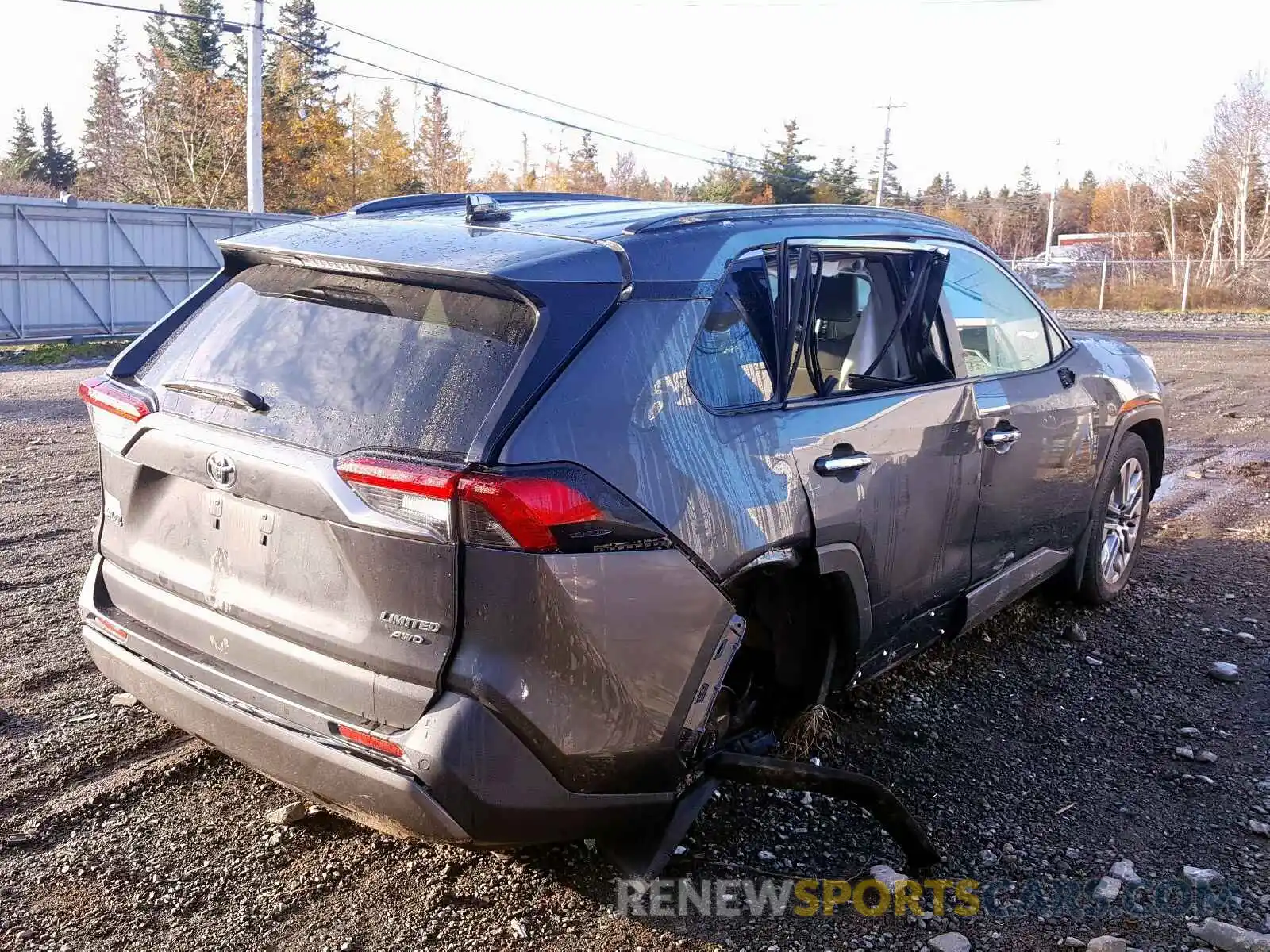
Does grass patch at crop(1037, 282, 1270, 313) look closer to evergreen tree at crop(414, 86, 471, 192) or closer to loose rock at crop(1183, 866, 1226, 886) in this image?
evergreen tree at crop(414, 86, 471, 192)

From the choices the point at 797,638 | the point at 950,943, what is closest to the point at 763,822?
the point at 797,638

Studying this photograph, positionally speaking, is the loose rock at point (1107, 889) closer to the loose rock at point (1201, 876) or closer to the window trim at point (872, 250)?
the loose rock at point (1201, 876)

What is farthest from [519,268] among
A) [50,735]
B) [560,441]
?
[50,735]

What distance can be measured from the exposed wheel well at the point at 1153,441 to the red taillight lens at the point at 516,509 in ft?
13.3

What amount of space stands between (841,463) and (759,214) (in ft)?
2.75

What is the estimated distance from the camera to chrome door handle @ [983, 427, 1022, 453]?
4.14 meters

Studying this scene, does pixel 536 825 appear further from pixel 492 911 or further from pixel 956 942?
pixel 956 942

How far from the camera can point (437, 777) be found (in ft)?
8.16

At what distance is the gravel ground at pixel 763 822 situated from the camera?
2889mm

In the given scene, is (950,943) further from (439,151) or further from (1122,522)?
(439,151)

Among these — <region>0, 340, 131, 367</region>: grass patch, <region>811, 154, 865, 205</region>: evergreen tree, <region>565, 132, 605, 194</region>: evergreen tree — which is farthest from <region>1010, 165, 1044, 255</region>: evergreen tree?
<region>0, 340, 131, 367</region>: grass patch

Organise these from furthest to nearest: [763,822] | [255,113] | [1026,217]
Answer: [1026,217]
[255,113]
[763,822]

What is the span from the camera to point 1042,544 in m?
4.78

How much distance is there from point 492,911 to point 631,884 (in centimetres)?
40
